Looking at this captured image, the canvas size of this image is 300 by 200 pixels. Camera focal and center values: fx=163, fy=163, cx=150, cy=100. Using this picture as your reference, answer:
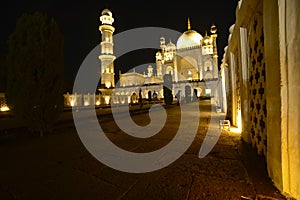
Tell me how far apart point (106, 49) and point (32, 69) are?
4317 centimetres

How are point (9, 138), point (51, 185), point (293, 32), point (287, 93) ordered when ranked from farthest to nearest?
point (9, 138), point (51, 185), point (287, 93), point (293, 32)

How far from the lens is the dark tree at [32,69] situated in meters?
5.11

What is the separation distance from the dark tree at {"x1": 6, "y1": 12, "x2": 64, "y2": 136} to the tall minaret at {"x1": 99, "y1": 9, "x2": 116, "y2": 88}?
4198 cm

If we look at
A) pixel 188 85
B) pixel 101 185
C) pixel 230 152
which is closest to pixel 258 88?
pixel 230 152

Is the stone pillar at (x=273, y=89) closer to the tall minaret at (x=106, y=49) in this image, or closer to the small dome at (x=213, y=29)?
the tall minaret at (x=106, y=49)

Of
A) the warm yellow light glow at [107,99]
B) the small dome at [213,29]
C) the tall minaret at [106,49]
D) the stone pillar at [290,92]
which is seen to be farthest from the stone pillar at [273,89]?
the small dome at [213,29]

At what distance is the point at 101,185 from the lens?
93.1 inches

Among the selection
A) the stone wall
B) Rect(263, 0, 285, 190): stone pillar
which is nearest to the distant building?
the stone wall

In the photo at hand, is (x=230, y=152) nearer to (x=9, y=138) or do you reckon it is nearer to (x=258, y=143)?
(x=258, y=143)

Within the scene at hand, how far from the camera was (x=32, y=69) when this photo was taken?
17.0 ft

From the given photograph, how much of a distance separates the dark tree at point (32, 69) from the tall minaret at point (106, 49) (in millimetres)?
41979

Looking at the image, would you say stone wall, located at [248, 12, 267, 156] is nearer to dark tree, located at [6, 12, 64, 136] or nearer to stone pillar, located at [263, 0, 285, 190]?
stone pillar, located at [263, 0, 285, 190]

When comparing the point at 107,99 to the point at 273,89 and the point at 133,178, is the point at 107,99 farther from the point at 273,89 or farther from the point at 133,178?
Result: the point at 273,89

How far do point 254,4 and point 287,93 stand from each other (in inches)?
89.5
